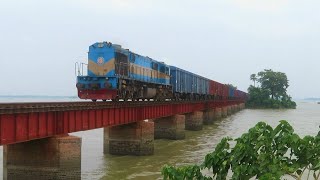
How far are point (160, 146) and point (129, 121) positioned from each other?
911 cm

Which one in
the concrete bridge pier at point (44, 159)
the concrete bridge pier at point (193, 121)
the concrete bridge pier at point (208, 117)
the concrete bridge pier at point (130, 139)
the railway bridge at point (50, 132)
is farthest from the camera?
the concrete bridge pier at point (208, 117)

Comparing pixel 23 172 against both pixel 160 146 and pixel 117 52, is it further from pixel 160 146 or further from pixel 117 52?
pixel 160 146

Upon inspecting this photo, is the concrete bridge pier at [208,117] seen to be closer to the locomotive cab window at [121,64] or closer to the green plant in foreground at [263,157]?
the locomotive cab window at [121,64]

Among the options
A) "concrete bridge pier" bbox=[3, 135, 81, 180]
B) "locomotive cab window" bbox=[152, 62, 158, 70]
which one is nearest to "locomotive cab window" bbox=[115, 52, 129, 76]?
"locomotive cab window" bbox=[152, 62, 158, 70]

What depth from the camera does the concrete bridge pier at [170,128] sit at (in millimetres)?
37397

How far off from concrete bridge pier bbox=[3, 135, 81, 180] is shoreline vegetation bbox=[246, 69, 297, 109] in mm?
125539

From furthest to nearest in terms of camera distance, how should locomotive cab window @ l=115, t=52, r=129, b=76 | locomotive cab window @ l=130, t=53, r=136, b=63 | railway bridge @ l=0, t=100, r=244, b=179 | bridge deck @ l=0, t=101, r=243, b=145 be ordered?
locomotive cab window @ l=130, t=53, r=136, b=63, locomotive cab window @ l=115, t=52, r=129, b=76, railway bridge @ l=0, t=100, r=244, b=179, bridge deck @ l=0, t=101, r=243, b=145

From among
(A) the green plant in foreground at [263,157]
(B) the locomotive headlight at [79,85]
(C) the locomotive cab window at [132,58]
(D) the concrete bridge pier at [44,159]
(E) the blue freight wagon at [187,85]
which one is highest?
(C) the locomotive cab window at [132,58]

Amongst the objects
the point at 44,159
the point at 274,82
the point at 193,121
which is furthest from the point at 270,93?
the point at 44,159

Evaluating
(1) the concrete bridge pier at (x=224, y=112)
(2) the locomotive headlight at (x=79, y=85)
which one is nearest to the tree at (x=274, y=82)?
(1) the concrete bridge pier at (x=224, y=112)

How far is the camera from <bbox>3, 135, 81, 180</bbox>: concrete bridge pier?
16.8 m

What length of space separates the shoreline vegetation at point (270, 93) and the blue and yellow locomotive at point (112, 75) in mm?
112175

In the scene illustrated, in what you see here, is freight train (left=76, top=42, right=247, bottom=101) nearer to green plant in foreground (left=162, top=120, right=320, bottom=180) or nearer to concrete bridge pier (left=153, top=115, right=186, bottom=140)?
concrete bridge pier (left=153, top=115, right=186, bottom=140)

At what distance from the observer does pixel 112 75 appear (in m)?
26.0
